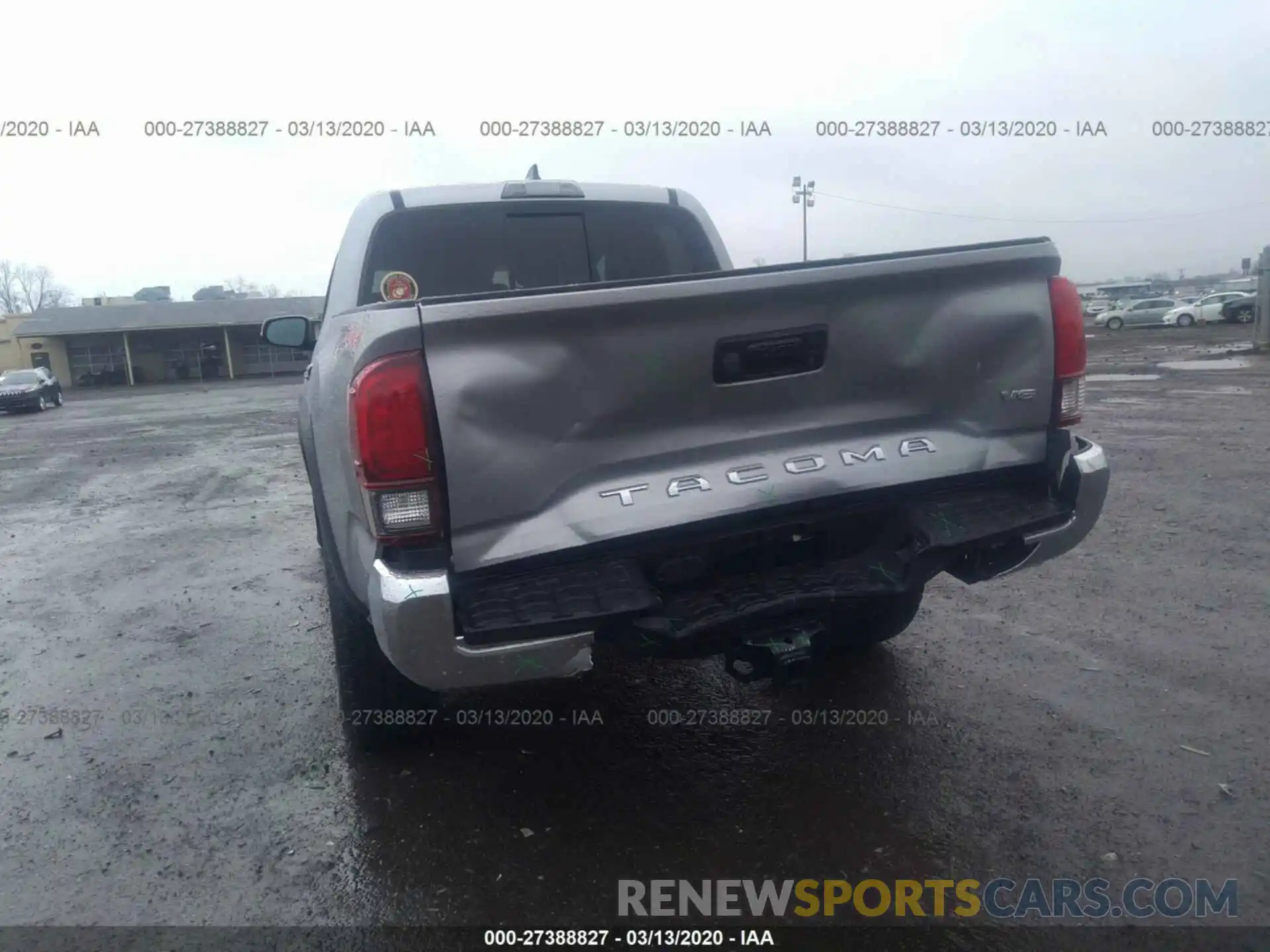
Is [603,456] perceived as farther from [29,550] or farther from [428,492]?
[29,550]

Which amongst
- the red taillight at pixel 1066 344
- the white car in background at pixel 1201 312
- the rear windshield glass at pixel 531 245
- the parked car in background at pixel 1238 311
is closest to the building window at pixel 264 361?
the white car in background at pixel 1201 312

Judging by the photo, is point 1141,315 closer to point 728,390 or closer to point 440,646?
point 728,390

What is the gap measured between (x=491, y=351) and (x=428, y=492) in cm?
42

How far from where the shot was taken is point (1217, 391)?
48.9 feet

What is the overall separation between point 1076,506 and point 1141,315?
4977 centimetres

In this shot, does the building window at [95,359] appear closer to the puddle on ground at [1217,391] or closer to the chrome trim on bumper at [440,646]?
the puddle on ground at [1217,391]

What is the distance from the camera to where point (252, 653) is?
4.85m

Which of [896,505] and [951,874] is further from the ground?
[896,505]

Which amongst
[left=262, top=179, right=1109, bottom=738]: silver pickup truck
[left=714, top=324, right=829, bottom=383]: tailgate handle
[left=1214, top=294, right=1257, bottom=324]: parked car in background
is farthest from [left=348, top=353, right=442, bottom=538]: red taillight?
[left=1214, top=294, right=1257, bottom=324]: parked car in background

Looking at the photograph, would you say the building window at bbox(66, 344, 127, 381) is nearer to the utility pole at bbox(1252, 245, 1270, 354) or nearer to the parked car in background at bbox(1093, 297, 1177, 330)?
the utility pole at bbox(1252, 245, 1270, 354)

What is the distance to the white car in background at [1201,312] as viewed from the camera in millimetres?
41031

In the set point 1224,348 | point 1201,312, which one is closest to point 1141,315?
point 1201,312

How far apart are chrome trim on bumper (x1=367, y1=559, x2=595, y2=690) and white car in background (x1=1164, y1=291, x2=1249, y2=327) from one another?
152 feet

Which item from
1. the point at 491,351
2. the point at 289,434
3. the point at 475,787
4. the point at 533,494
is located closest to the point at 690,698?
the point at 475,787
